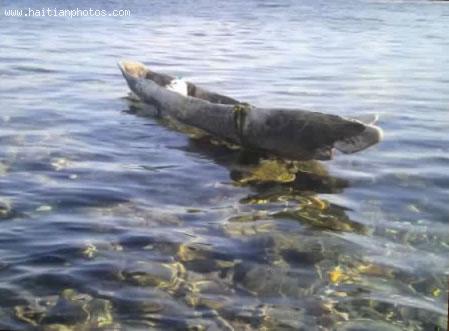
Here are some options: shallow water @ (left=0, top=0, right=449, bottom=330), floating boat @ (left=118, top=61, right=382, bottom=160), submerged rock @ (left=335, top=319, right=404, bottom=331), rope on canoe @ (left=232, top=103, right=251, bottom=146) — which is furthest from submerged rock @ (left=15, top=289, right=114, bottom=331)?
rope on canoe @ (left=232, top=103, right=251, bottom=146)

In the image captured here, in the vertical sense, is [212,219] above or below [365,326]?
above

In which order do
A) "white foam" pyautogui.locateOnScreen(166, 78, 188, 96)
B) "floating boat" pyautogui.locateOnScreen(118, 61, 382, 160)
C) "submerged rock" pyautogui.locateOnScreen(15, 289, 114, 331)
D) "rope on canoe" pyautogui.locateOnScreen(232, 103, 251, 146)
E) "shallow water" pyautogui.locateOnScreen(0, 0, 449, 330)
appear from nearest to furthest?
"submerged rock" pyautogui.locateOnScreen(15, 289, 114, 331)
"shallow water" pyautogui.locateOnScreen(0, 0, 449, 330)
"floating boat" pyautogui.locateOnScreen(118, 61, 382, 160)
"rope on canoe" pyautogui.locateOnScreen(232, 103, 251, 146)
"white foam" pyautogui.locateOnScreen(166, 78, 188, 96)

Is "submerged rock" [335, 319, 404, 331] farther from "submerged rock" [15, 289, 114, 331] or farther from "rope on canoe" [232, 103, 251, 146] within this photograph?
"rope on canoe" [232, 103, 251, 146]

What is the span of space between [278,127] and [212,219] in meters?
2.73

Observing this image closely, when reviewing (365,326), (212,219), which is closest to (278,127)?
(212,219)

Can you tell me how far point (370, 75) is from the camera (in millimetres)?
19562

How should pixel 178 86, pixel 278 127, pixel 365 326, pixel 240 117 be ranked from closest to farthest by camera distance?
pixel 365 326
pixel 278 127
pixel 240 117
pixel 178 86

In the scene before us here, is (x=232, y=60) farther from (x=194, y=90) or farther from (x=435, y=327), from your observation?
(x=435, y=327)

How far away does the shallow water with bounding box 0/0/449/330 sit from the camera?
5309 mm

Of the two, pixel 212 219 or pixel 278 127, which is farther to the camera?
pixel 278 127

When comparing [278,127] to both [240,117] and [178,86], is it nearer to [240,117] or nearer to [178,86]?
[240,117]

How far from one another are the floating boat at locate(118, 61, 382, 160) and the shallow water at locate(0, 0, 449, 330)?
1.23 ft

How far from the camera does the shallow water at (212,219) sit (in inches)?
209

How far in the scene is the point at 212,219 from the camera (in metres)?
7.38
